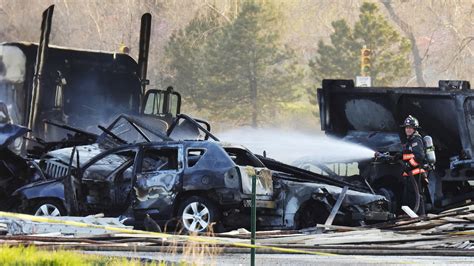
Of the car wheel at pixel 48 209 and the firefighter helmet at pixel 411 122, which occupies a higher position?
the firefighter helmet at pixel 411 122

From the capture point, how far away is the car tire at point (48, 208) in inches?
616

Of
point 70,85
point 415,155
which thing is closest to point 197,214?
point 415,155

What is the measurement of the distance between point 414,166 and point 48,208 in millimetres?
5780

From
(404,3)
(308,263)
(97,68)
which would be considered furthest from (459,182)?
(404,3)

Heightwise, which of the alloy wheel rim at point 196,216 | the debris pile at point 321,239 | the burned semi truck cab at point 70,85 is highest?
the burned semi truck cab at point 70,85

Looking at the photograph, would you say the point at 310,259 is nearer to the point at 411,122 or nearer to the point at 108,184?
the point at 108,184

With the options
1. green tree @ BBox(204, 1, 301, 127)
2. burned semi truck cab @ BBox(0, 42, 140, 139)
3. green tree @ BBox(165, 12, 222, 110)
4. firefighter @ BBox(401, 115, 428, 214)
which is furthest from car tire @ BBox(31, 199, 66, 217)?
green tree @ BBox(165, 12, 222, 110)

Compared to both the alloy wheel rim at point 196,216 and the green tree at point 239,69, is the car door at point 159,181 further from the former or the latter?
the green tree at point 239,69

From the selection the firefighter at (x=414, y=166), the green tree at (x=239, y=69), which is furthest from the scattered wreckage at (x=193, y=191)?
the green tree at (x=239, y=69)

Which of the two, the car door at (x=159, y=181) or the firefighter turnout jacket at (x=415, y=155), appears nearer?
the car door at (x=159, y=181)

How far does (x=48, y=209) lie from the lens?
1576 cm

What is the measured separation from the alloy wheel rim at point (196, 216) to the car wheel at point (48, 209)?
1945mm

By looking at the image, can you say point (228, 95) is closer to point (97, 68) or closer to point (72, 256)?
point (97, 68)

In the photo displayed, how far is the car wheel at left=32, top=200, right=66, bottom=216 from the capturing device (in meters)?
15.6
